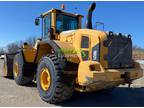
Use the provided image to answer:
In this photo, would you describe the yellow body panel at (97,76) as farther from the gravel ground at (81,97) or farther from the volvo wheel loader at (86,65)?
the gravel ground at (81,97)

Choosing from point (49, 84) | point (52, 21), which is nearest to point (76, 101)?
point (49, 84)

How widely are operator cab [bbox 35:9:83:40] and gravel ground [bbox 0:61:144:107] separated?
205 cm

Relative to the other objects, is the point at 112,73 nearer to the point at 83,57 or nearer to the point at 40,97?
the point at 83,57

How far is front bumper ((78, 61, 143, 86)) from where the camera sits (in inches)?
270

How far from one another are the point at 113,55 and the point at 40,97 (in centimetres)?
249

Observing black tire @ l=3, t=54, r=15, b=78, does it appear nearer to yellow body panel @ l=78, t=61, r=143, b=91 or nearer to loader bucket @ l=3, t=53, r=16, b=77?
loader bucket @ l=3, t=53, r=16, b=77

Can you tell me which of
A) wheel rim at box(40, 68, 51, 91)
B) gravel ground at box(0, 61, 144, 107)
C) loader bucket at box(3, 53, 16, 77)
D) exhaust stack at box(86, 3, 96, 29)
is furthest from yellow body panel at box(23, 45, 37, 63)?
exhaust stack at box(86, 3, 96, 29)

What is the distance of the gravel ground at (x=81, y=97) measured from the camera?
25.5 ft

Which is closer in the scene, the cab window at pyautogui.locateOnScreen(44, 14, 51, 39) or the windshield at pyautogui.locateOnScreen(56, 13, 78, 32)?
the windshield at pyautogui.locateOnScreen(56, 13, 78, 32)

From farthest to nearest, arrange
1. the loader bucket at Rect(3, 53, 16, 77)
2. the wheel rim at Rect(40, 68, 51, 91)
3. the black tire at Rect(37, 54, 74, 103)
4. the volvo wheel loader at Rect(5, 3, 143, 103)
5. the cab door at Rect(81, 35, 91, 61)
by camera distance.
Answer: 1. the loader bucket at Rect(3, 53, 16, 77)
2. the wheel rim at Rect(40, 68, 51, 91)
3. the cab door at Rect(81, 35, 91, 61)
4. the black tire at Rect(37, 54, 74, 103)
5. the volvo wheel loader at Rect(5, 3, 143, 103)

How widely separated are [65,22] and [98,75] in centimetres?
352

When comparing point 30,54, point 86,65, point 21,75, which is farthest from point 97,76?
point 21,75

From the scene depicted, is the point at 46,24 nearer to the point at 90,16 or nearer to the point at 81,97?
the point at 90,16

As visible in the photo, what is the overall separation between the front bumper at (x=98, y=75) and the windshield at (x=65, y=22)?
280cm
